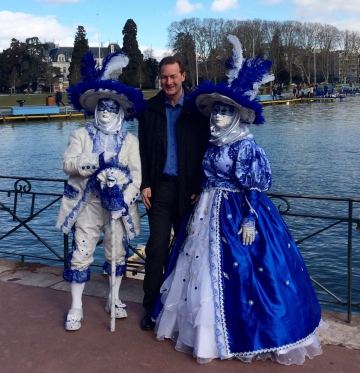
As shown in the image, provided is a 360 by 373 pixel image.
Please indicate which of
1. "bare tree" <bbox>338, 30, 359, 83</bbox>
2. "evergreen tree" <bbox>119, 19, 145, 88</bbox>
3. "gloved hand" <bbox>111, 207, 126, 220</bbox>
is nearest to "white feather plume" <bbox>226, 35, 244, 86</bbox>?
"gloved hand" <bbox>111, 207, 126, 220</bbox>

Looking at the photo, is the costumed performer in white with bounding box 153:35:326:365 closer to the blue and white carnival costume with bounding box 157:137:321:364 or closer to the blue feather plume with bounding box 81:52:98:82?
the blue and white carnival costume with bounding box 157:137:321:364

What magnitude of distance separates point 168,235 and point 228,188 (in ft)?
1.94

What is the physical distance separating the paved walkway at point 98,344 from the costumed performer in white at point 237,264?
0.08 metres

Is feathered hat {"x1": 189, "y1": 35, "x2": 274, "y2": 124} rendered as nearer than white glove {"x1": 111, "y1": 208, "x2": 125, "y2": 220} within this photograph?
Yes

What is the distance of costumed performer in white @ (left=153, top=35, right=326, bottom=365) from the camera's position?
3.14 meters

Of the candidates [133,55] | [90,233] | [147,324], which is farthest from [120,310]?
[133,55]

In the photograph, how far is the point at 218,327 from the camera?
3178mm

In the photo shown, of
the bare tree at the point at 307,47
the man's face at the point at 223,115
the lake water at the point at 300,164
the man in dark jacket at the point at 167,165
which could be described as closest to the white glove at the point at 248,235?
the man in dark jacket at the point at 167,165

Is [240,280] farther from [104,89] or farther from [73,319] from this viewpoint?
[104,89]

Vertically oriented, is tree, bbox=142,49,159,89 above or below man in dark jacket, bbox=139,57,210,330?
above

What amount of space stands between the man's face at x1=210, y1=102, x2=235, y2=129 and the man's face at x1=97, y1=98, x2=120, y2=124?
68 cm

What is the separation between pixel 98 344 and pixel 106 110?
1.49 metres

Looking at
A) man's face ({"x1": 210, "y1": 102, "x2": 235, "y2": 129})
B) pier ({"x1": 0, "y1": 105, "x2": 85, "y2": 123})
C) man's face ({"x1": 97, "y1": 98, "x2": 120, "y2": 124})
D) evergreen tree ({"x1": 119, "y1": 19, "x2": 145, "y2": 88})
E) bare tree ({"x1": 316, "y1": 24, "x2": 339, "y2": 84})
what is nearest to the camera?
man's face ({"x1": 210, "y1": 102, "x2": 235, "y2": 129})

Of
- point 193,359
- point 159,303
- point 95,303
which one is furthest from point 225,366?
point 95,303
